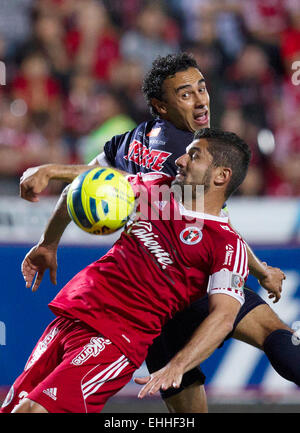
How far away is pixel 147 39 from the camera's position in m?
8.16

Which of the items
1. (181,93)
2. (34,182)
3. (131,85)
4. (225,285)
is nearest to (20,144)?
(131,85)

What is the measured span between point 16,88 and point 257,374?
399 centimetres

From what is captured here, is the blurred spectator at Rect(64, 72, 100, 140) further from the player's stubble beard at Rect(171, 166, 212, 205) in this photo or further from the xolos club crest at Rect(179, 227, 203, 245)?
the xolos club crest at Rect(179, 227, 203, 245)

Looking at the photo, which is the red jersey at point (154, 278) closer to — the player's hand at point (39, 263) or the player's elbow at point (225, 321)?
the player's elbow at point (225, 321)

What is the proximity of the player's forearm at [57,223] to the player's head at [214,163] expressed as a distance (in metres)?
0.61

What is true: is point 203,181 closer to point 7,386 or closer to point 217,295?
point 217,295

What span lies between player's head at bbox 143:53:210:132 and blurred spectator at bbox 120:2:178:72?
362 centimetres

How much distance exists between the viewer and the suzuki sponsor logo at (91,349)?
335cm

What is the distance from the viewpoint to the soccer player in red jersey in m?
3.30

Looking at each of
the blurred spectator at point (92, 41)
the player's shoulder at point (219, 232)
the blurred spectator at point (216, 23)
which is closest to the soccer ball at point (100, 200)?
the player's shoulder at point (219, 232)

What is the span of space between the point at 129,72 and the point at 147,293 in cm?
477

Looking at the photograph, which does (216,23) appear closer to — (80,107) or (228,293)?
(80,107)

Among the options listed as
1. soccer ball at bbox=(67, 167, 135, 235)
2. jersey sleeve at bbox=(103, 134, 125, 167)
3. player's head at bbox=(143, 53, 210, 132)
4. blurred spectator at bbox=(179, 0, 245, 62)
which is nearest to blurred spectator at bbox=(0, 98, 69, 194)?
blurred spectator at bbox=(179, 0, 245, 62)

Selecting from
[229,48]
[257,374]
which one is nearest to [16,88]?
[229,48]
